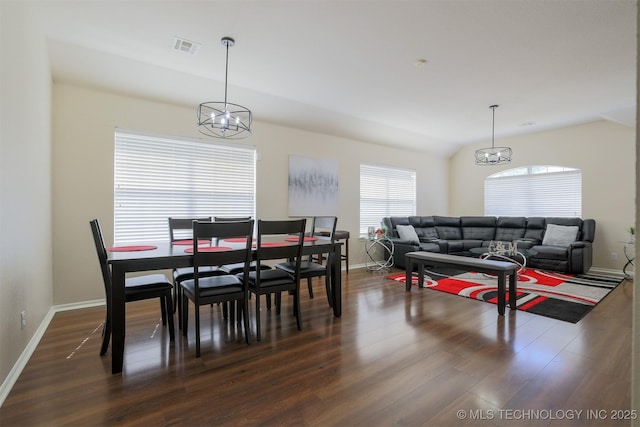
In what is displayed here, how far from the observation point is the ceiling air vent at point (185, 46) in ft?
9.30

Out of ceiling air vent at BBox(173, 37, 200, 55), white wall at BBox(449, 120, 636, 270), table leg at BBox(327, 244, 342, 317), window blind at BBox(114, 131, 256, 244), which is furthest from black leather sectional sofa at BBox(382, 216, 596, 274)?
ceiling air vent at BBox(173, 37, 200, 55)

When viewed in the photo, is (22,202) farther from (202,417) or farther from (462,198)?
(462,198)

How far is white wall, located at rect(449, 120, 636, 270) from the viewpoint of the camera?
5.12 metres

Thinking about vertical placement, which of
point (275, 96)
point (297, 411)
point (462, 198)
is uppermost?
point (275, 96)

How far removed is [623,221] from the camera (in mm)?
5152

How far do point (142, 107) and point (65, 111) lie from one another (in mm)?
755

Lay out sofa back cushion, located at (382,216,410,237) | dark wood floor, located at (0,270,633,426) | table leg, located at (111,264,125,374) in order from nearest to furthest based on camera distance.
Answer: dark wood floor, located at (0,270,633,426) < table leg, located at (111,264,125,374) < sofa back cushion, located at (382,216,410,237)

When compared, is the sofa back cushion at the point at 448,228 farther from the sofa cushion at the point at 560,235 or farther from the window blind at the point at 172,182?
the window blind at the point at 172,182

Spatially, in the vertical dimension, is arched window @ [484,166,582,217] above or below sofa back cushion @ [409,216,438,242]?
above

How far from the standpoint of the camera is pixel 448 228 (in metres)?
6.85

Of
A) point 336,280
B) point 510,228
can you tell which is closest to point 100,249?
point 336,280

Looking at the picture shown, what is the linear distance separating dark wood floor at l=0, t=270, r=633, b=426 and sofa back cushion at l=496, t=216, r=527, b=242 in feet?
10.8

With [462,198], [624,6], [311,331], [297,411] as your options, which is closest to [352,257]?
[311,331]

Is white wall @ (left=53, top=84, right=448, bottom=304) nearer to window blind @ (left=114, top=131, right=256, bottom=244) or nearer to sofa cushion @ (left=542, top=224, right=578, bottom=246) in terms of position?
window blind @ (left=114, top=131, right=256, bottom=244)
